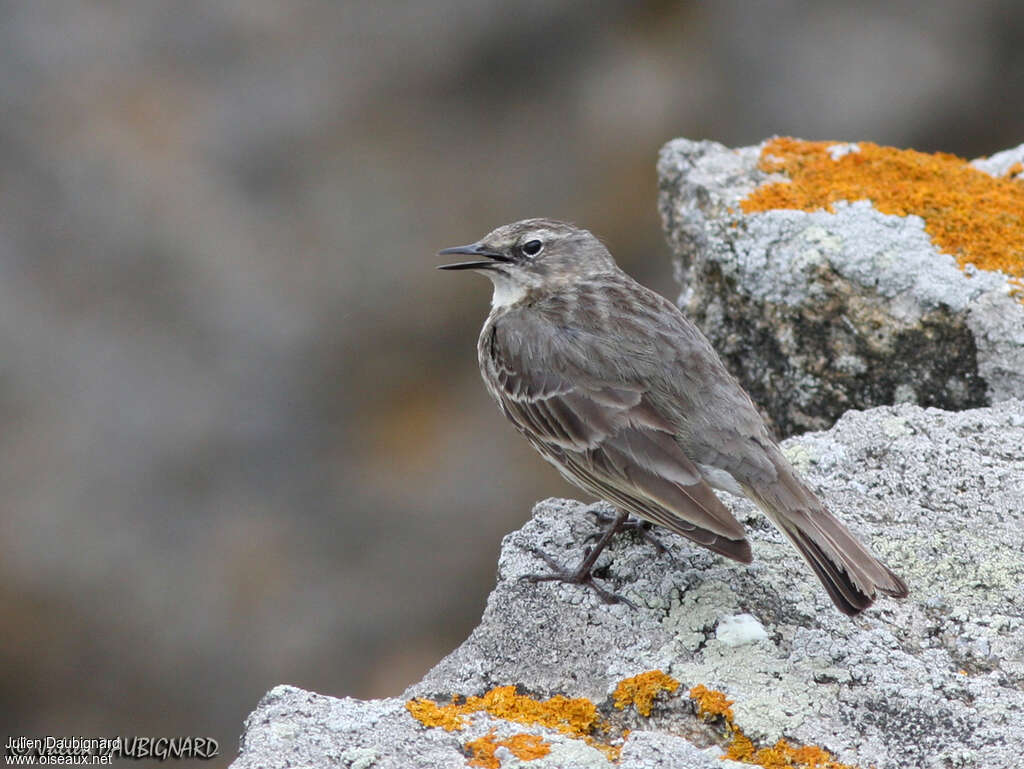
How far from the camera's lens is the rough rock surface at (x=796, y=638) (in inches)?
124

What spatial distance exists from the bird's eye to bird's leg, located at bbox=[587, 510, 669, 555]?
1.37 m

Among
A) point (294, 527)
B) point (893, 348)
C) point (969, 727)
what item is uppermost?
point (294, 527)

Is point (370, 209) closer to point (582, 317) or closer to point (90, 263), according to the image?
point (90, 263)

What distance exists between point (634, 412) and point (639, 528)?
0.43 m

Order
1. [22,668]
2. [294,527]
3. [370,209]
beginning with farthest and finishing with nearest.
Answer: [370,209] < [294,527] < [22,668]

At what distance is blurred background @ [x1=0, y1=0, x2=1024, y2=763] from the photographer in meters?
9.45

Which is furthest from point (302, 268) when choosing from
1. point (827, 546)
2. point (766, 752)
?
point (766, 752)

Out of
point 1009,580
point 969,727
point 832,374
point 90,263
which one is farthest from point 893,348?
point 90,263

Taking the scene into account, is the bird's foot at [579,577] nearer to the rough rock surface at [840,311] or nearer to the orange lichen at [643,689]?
the orange lichen at [643,689]

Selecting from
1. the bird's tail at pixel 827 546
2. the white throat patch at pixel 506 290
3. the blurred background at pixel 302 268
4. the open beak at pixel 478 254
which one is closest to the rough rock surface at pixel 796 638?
the bird's tail at pixel 827 546

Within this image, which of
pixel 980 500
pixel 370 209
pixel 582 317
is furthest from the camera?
pixel 370 209

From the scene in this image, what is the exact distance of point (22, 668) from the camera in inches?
359

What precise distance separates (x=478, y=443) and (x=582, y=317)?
18.4ft

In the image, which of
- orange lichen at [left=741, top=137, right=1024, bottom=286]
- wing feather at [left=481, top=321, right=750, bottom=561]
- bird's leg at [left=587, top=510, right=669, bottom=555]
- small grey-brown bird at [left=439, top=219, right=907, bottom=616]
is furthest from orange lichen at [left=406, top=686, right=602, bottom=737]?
orange lichen at [left=741, top=137, right=1024, bottom=286]
